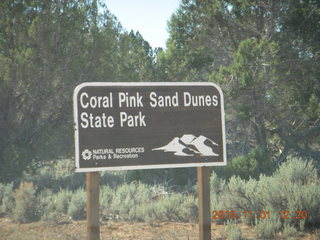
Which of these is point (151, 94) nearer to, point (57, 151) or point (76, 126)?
point (76, 126)

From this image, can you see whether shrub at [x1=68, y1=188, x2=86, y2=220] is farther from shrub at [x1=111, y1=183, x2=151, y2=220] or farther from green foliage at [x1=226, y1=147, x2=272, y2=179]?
green foliage at [x1=226, y1=147, x2=272, y2=179]

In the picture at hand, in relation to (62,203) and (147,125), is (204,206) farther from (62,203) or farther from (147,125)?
(62,203)

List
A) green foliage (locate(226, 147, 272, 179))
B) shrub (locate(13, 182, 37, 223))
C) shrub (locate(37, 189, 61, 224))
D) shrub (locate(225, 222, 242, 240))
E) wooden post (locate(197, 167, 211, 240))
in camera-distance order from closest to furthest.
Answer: wooden post (locate(197, 167, 211, 240))
shrub (locate(225, 222, 242, 240))
shrub (locate(37, 189, 61, 224))
shrub (locate(13, 182, 37, 223))
green foliage (locate(226, 147, 272, 179))

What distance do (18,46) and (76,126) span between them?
369 inches

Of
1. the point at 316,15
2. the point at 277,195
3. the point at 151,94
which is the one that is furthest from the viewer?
the point at 316,15

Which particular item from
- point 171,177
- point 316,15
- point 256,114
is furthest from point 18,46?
point 316,15

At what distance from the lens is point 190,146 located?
208 inches

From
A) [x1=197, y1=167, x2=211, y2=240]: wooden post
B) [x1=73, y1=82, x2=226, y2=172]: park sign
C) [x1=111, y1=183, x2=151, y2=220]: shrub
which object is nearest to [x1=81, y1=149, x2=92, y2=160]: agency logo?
[x1=73, y1=82, x2=226, y2=172]: park sign

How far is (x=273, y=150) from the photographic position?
1513 cm

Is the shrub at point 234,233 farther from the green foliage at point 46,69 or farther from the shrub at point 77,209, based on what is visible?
the green foliage at point 46,69

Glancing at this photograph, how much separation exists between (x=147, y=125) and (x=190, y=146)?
574 millimetres
